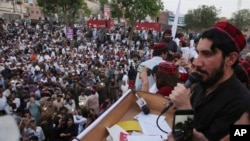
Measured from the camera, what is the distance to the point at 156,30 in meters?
30.3

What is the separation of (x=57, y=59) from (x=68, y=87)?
18.8ft

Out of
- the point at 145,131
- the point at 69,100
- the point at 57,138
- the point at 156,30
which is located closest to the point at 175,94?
the point at 145,131

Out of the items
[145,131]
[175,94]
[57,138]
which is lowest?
[57,138]

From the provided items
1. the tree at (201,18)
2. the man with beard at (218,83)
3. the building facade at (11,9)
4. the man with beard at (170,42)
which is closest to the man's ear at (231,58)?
the man with beard at (218,83)

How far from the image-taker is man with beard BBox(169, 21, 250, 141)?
171 cm

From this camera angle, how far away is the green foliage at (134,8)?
99.0ft

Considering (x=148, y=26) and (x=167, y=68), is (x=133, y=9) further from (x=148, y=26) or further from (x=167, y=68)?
(x=167, y=68)

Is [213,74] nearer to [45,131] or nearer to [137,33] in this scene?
[45,131]

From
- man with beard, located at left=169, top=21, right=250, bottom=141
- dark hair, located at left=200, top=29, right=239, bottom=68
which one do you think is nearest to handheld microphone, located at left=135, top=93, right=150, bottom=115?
man with beard, located at left=169, top=21, right=250, bottom=141

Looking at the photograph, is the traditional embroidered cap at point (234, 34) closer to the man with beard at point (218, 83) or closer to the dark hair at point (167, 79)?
the man with beard at point (218, 83)

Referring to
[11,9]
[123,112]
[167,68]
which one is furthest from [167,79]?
[11,9]

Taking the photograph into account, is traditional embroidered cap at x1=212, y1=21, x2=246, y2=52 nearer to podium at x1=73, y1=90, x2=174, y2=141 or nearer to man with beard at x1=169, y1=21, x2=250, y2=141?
man with beard at x1=169, y1=21, x2=250, y2=141

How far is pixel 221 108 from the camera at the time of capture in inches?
68.7

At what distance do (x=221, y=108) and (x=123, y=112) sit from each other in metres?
1.03
